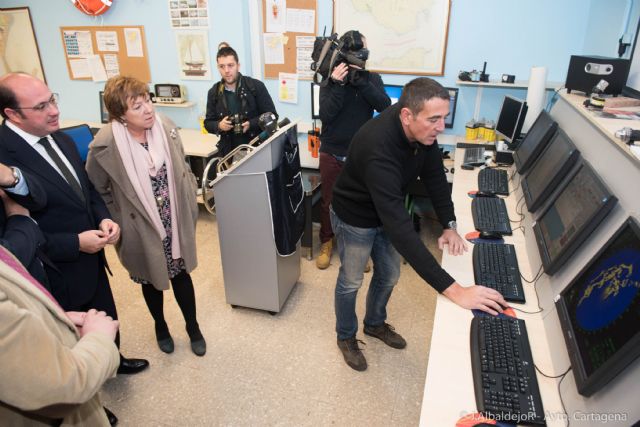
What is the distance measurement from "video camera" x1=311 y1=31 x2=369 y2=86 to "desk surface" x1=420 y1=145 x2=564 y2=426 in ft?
4.49

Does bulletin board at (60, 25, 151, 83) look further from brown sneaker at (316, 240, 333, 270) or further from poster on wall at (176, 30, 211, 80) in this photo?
brown sneaker at (316, 240, 333, 270)

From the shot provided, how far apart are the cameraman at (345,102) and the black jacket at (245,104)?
0.48m

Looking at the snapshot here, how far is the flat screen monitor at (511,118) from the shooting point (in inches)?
111

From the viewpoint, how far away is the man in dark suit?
1392mm

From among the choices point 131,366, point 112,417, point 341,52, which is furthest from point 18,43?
point 112,417

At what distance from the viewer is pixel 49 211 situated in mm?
1499

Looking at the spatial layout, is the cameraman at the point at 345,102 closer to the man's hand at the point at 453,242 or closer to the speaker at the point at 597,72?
the man's hand at the point at 453,242

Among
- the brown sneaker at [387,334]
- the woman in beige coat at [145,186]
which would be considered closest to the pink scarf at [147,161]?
the woman in beige coat at [145,186]

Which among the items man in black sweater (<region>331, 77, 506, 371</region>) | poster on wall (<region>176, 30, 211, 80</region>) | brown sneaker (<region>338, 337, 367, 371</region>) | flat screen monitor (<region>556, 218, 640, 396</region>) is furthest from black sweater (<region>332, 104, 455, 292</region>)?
poster on wall (<region>176, 30, 211, 80</region>)

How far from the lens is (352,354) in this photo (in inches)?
84.1

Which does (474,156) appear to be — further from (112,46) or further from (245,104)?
(112,46)

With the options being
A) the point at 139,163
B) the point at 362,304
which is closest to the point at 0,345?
the point at 139,163

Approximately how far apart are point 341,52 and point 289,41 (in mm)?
1295

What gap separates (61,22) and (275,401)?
4.39m
